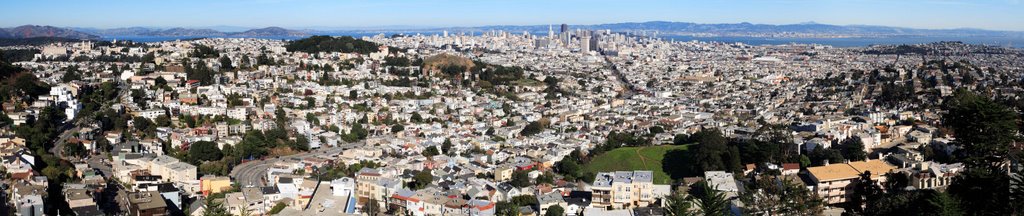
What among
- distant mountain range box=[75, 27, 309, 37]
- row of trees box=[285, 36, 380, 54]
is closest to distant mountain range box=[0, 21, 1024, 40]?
distant mountain range box=[75, 27, 309, 37]

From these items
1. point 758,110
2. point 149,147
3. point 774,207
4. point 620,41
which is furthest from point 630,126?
point 620,41

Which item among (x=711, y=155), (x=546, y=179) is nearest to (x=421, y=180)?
(x=546, y=179)

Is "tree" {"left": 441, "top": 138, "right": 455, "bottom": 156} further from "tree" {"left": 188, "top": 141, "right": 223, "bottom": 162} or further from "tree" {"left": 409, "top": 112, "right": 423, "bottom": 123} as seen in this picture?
"tree" {"left": 188, "top": 141, "right": 223, "bottom": 162}

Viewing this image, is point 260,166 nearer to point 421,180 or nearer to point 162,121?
point 421,180

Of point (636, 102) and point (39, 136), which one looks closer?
point (39, 136)

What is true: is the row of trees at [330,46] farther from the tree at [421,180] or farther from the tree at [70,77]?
the tree at [421,180]

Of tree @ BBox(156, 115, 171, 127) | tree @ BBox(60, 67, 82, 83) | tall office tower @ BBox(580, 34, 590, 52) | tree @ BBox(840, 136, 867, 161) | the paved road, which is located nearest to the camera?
tree @ BBox(840, 136, 867, 161)

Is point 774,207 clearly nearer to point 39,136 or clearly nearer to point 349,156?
point 349,156

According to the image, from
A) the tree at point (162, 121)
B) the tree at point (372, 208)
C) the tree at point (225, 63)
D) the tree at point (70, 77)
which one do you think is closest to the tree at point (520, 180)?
the tree at point (372, 208)
